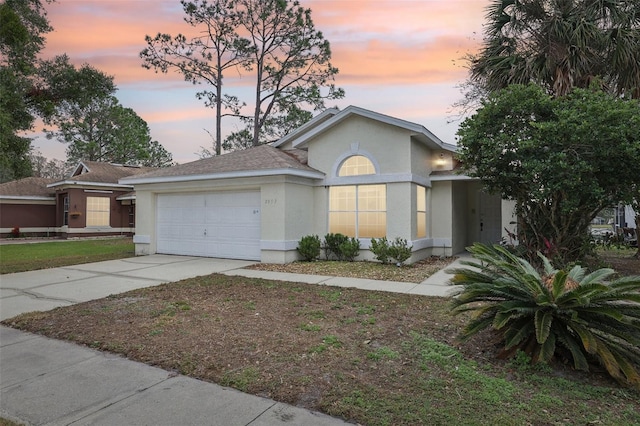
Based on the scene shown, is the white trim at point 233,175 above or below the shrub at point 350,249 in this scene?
above

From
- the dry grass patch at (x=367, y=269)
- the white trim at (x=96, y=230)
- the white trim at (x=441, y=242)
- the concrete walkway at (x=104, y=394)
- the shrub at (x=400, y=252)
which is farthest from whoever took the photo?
the white trim at (x=96, y=230)

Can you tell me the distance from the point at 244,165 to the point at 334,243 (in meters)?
3.90

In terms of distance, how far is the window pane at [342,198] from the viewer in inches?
482

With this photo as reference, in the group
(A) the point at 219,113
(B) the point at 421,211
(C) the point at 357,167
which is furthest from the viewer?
(A) the point at 219,113

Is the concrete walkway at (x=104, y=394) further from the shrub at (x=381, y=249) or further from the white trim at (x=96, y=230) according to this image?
the white trim at (x=96, y=230)

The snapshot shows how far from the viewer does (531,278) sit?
13.0 feet

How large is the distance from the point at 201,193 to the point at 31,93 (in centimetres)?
793

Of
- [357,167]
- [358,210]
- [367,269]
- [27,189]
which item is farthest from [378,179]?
[27,189]

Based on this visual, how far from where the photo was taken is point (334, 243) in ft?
39.3

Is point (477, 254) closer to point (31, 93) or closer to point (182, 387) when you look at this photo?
point (182, 387)

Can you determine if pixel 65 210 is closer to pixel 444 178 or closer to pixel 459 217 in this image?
pixel 444 178

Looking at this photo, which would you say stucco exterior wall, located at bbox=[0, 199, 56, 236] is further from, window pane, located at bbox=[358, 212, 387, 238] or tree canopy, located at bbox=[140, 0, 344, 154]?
window pane, located at bbox=[358, 212, 387, 238]

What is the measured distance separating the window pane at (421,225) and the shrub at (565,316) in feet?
25.6

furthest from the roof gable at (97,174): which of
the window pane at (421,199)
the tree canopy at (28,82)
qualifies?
the window pane at (421,199)
